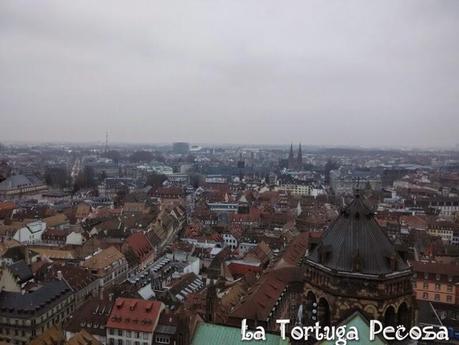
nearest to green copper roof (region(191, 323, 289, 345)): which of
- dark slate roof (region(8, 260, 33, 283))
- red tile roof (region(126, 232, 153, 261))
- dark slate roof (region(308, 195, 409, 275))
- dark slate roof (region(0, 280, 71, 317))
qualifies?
dark slate roof (region(308, 195, 409, 275))

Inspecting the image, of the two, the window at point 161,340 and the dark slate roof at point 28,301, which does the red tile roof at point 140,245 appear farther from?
the window at point 161,340

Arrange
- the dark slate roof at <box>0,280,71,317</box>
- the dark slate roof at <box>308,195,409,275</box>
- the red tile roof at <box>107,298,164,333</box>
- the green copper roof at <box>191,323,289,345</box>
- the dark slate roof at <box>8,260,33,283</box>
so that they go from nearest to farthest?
the dark slate roof at <box>308,195,409,275</box>
the green copper roof at <box>191,323,289,345</box>
the red tile roof at <box>107,298,164,333</box>
the dark slate roof at <box>0,280,71,317</box>
the dark slate roof at <box>8,260,33,283</box>

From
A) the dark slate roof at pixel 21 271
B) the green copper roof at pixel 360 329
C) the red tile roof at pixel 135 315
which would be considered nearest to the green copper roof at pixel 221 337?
the green copper roof at pixel 360 329

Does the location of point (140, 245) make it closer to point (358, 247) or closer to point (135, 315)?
point (135, 315)

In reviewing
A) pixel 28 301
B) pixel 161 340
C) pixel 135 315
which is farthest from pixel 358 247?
pixel 28 301

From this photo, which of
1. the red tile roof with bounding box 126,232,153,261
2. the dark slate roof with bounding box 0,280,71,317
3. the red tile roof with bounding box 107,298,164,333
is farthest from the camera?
the red tile roof with bounding box 126,232,153,261

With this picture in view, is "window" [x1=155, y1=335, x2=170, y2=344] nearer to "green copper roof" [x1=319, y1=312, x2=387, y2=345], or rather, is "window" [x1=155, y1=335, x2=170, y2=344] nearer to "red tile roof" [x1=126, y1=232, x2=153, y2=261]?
"green copper roof" [x1=319, y1=312, x2=387, y2=345]
